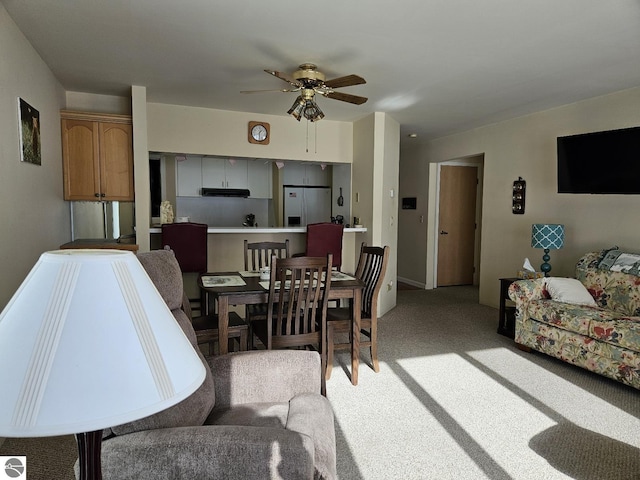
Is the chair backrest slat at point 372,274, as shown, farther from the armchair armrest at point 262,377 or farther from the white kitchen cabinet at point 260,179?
the white kitchen cabinet at point 260,179

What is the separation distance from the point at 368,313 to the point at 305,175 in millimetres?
4216

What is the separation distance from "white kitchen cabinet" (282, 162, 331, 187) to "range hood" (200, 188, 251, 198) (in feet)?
2.30

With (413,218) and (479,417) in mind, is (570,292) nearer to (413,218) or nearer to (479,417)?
(479,417)

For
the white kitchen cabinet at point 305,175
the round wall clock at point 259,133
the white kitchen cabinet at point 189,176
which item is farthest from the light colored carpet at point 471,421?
the white kitchen cabinet at point 189,176

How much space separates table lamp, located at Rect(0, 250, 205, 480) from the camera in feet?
1.81

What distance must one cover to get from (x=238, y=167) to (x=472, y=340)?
4.56 m

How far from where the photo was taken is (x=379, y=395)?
285 centimetres

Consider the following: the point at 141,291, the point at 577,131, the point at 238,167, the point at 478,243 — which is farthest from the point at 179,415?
the point at 478,243

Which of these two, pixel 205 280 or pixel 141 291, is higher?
pixel 141 291

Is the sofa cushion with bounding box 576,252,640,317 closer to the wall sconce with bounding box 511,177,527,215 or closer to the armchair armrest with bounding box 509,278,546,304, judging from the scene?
the armchair armrest with bounding box 509,278,546,304

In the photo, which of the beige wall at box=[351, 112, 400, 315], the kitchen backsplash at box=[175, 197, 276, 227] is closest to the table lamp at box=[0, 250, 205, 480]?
the beige wall at box=[351, 112, 400, 315]

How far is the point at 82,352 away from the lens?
0.58 meters

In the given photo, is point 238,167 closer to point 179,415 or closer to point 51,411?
point 179,415

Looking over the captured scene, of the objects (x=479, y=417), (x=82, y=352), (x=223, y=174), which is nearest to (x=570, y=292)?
(x=479, y=417)
